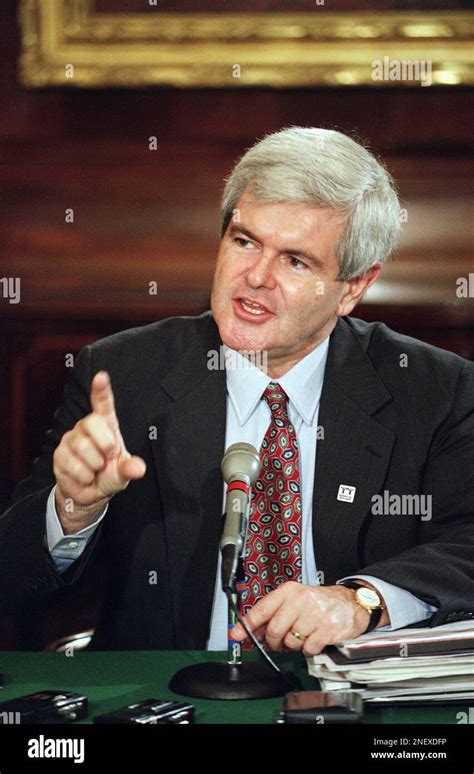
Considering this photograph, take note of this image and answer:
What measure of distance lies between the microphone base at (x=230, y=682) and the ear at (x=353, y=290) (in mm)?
932

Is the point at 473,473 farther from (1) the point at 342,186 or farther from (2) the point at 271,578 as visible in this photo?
(1) the point at 342,186

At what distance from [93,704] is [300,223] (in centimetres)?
106

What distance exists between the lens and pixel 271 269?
217 cm

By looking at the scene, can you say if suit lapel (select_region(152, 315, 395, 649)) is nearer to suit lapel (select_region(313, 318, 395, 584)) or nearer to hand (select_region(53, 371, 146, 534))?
suit lapel (select_region(313, 318, 395, 584))

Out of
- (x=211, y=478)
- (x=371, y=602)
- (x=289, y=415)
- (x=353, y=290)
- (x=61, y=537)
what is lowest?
(x=371, y=602)

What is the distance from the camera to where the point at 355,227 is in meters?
2.25

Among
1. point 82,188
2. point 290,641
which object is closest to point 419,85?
point 82,188

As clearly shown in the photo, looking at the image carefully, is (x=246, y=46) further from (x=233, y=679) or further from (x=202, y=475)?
(x=233, y=679)

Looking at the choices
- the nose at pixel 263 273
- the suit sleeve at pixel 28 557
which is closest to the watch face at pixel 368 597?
the suit sleeve at pixel 28 557

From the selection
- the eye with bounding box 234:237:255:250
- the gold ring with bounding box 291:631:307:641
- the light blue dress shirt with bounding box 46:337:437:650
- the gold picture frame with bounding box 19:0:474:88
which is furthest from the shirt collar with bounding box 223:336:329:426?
the gold picture frame with bounding box 19:0:474:88

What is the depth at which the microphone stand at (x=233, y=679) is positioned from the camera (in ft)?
5.20

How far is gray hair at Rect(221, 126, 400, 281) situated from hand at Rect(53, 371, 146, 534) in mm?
645

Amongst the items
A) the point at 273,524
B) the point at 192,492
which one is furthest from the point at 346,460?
the point at 192,492

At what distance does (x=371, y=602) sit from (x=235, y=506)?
1.45 feet
